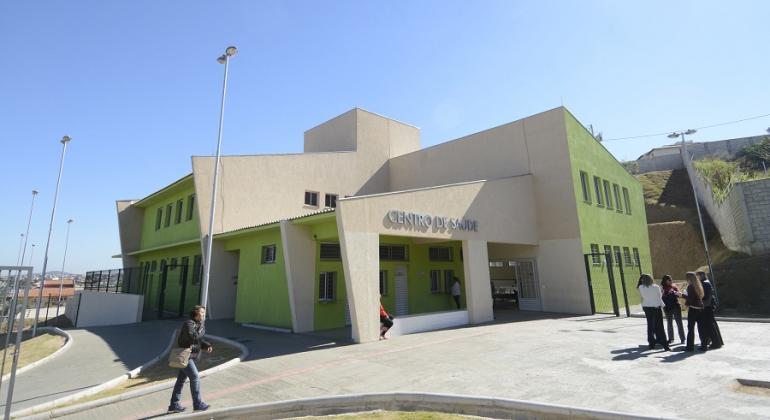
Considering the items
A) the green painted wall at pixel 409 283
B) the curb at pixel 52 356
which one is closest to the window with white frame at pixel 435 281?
the green painted wall at pixel 409 283

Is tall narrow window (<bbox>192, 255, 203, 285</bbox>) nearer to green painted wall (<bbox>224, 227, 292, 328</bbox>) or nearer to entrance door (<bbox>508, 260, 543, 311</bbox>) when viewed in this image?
green painted wall (<bbox>224, 227, 292, 328</bbox>)

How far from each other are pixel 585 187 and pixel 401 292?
11.0 meters

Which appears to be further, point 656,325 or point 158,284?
point 158,284

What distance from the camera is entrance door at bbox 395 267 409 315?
58.4ft

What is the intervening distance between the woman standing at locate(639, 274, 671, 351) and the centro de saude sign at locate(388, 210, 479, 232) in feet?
21.3

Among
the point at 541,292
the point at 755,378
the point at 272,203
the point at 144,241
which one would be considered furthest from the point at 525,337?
the point at 144,241

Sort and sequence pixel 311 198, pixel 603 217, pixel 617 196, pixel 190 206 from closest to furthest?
pixel 311 198, pixel 603 217, pixel 190 206, pixel 617 196

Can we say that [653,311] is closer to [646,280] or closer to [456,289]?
[646,280]

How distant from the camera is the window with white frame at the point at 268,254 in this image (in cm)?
1578

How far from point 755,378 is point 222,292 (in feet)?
60.9

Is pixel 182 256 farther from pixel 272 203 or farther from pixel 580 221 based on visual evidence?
pixel 580 221

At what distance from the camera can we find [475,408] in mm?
5695

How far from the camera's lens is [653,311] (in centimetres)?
927

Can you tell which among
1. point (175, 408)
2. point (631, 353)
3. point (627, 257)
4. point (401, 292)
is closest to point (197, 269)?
point (401, 292)
